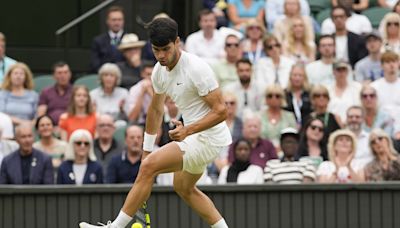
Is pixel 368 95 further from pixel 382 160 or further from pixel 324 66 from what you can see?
pixel 382 160

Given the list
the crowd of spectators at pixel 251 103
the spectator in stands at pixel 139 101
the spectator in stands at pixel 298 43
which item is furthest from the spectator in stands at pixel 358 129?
the spectator in stands at pixel 139 101

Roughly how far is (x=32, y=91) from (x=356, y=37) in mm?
4096

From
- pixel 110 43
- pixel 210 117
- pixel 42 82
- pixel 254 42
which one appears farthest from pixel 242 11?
pixel 210 117

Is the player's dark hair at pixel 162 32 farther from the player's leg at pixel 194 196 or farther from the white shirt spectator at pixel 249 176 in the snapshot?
the white shirt spectator at pixel 249 176

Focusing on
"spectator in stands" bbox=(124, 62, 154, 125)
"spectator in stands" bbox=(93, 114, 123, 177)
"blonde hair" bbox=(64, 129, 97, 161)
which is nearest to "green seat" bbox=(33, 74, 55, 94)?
"spectator in stands" bbox=(124, 62, 154, 125)

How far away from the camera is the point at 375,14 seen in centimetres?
1769

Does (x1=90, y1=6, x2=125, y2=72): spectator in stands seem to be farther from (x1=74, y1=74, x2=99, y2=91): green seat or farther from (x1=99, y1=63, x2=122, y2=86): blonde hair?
(x1=99, y1=63, x2=122, y2=86): blonde hair

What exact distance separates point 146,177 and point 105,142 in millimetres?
3989

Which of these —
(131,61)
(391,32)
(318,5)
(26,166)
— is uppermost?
(318,5)

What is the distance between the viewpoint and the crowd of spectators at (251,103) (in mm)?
13969

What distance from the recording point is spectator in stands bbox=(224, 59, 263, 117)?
15586 millimetres

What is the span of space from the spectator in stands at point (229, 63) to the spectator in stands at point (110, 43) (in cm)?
141

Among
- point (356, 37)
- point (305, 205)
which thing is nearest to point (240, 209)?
point (305, 205)

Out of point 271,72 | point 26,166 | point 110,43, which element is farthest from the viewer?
point 110,43
